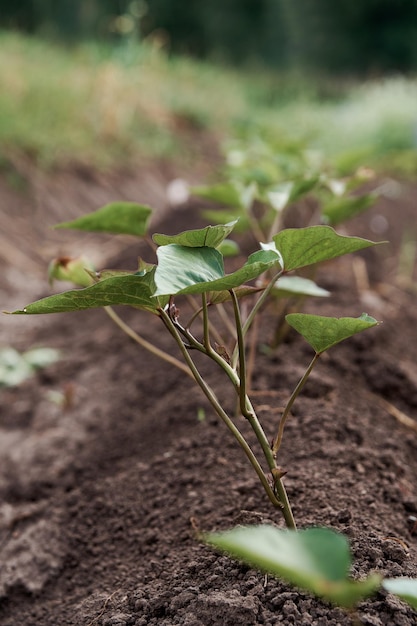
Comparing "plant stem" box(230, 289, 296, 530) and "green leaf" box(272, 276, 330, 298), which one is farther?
"green leaf" box(272, 276, 330, 298)

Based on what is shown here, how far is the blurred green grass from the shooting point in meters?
4.26

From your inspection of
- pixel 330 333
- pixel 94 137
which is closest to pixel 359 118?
pixel 94 137

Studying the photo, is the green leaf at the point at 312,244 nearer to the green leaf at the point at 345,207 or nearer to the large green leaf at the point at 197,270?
the large green leaf at the point at 197,270

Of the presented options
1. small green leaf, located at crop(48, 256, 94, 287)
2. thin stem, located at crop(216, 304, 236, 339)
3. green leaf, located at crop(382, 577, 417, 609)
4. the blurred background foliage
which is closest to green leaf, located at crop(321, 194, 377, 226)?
thin stem, located at crop(216, 304, 236, 339)

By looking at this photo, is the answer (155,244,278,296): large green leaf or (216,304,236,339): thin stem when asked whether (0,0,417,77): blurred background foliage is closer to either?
(216,304,236,339): thin stem

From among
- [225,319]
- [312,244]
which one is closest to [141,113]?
[225,319]

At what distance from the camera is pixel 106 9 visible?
11062mm

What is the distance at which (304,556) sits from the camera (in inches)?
16.5

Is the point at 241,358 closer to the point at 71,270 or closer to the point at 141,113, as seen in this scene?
the point at 71,270

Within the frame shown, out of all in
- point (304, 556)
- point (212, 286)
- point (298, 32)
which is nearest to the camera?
point (304, 556)

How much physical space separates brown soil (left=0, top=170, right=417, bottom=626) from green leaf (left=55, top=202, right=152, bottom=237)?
0.47 metres

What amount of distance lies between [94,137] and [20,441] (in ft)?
10.9

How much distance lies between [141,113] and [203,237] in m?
5.24

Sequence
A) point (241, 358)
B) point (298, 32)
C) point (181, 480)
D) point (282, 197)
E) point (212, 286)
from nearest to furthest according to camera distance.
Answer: point (212, 286)
point (241, 358)
point (181, 480)
point (282, 197)
point (298, 32)
